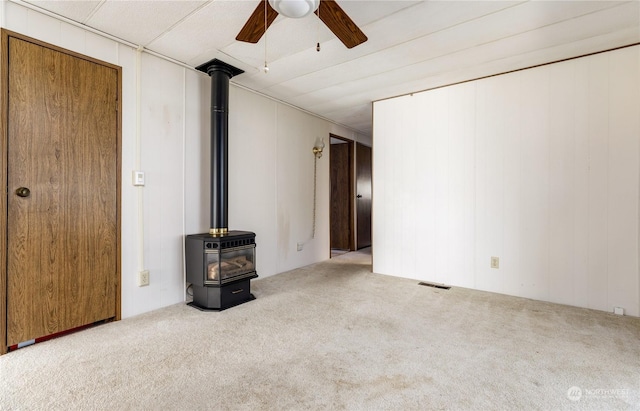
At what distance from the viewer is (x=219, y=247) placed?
8.68 feet

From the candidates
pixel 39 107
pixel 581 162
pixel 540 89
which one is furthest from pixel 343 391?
pixel 540 89

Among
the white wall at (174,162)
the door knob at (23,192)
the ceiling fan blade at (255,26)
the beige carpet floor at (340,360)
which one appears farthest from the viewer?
the white wall at (174,162)

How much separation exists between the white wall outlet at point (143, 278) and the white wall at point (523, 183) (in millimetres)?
2711

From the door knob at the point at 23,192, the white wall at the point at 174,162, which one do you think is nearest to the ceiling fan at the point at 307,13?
the white wall at the point at 174,162

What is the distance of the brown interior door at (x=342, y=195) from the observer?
18.6 ft

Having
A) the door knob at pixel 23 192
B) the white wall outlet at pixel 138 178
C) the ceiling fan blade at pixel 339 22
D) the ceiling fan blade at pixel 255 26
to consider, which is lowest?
the door knob at pixel 23 192

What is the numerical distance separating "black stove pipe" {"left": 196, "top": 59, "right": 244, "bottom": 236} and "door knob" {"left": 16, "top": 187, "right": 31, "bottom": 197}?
1.26 meters

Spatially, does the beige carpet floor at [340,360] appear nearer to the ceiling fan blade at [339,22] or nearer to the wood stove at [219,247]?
the wood stove at [219,247]

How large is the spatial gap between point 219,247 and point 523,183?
3.02 m

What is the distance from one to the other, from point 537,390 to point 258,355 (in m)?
1.54

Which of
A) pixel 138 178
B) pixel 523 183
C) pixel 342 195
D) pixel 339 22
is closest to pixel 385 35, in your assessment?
pixel 339 22

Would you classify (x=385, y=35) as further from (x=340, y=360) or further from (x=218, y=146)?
(x=340, y=360)

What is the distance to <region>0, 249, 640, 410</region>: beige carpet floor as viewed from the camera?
1473 mm

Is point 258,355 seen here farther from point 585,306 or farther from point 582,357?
point 585,306
